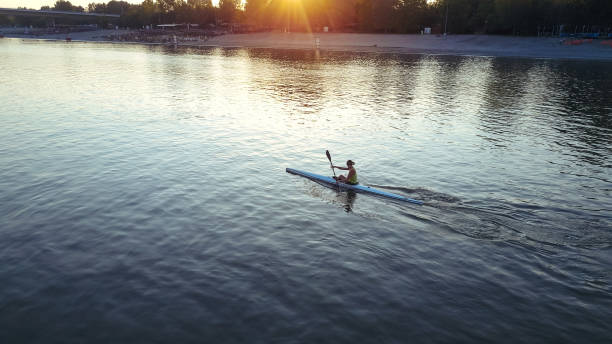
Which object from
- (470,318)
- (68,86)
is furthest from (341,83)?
(470,318)

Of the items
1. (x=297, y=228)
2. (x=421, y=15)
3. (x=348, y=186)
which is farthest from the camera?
(x=421, y=15)

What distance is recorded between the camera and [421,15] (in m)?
139

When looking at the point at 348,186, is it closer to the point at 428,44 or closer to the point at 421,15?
the point at 428,44

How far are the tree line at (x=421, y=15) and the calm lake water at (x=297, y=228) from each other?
83.5 metres

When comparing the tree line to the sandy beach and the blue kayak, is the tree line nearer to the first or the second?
the sandy beach

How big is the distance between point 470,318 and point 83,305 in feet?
40.3

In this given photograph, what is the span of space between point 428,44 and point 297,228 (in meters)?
117

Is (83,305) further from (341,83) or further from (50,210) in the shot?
(341,83)

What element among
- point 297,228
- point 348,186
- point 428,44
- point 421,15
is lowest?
point 297,228

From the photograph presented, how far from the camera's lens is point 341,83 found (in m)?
63.2

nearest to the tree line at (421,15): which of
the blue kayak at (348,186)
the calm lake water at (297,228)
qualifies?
the calm lake water at (297,228)

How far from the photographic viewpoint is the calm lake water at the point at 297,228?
13086mm

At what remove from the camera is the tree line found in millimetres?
108750

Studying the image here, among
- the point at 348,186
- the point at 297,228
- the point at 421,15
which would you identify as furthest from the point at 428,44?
the point at 297,228
